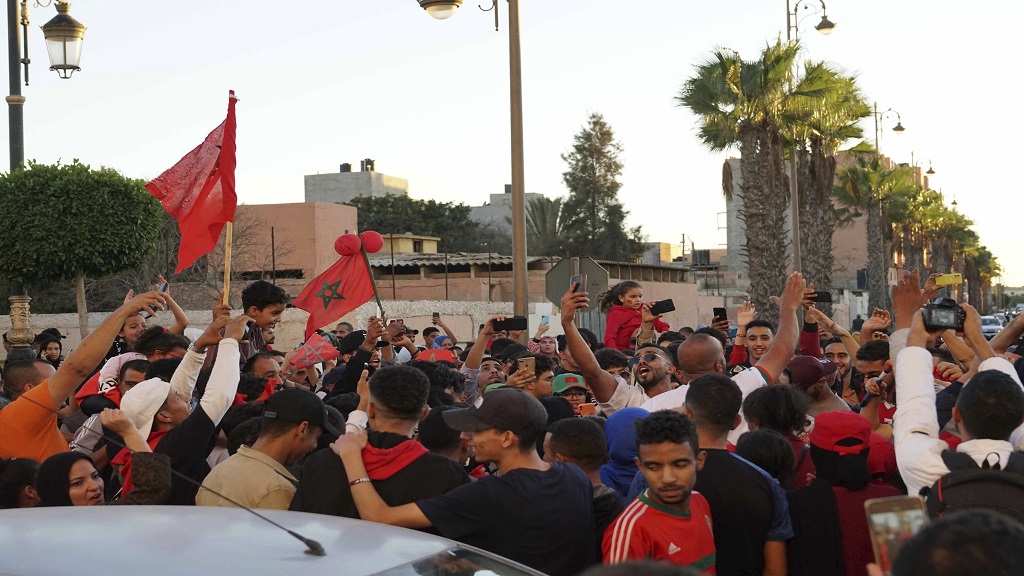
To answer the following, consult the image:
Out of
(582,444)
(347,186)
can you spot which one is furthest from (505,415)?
(347,186)

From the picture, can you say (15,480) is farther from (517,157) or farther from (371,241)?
(517,157)

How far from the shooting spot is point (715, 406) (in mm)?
4496

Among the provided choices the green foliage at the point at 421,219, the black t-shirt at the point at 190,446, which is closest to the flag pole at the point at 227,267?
the black t-shirt at the point at 190,446

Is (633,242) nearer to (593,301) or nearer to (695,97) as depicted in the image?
(695,97)

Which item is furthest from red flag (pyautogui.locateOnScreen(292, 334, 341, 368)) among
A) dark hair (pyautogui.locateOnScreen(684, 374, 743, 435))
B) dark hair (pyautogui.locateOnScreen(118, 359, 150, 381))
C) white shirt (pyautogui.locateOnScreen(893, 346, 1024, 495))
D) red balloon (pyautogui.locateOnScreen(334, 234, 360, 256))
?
white shirt (pyautogui.locateOnScreen(893, 346, 1024, 495))

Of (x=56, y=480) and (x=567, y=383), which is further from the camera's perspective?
(x=567, y=383)

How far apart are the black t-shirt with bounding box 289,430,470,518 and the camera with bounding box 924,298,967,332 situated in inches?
77.2

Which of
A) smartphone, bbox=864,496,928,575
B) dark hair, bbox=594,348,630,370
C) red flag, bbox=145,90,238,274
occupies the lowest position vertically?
dark hair, bbox=594,348,630,370

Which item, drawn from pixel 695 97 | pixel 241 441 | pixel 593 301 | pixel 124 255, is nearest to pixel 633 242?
pixel 695 97

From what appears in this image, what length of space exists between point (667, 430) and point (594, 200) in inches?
2657

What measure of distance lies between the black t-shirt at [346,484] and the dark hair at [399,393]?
216 millimetres

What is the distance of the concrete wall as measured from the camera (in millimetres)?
73812

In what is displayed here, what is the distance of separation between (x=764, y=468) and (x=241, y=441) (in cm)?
240

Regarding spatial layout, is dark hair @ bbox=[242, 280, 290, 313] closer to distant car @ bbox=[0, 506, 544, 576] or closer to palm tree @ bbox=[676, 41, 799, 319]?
distant car @ bbox=[0, 506, 544, 576]
